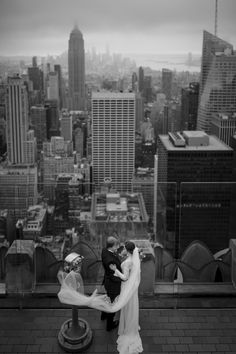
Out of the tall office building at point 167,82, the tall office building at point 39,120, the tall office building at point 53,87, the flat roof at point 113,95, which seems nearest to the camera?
the tall office building at point 167,82

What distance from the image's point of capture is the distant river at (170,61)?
78.7ft

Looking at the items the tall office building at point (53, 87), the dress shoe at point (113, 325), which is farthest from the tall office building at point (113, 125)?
the dress shoe at point (113, 325)

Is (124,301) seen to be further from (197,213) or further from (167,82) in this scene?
(167,82)

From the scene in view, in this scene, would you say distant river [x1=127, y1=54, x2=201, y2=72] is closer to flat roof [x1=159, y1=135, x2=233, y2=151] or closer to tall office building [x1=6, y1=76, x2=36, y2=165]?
flat roof [x1=159, y1=135, x2=233, y2=151]

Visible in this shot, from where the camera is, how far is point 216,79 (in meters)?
28.8

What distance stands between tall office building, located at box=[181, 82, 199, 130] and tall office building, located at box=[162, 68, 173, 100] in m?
1.02

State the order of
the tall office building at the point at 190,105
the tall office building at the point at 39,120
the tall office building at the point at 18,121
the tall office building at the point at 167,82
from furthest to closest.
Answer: the tall office building at the point at 39,120
the tall office building at the point at 190,105
the tall office building at the point at 167,82
the tall office building at the point at 18,121

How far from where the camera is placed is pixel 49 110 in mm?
29641

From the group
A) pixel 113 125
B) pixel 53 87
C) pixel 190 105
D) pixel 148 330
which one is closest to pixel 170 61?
pixel 190 105

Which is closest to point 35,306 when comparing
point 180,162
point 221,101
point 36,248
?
point 36,248

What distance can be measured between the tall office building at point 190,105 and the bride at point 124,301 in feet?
79.3

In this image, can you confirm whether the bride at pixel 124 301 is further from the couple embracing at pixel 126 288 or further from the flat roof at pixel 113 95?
the flat roof at pixel 113 95

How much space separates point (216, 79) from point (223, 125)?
572cm

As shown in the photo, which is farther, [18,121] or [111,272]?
[18,121]
